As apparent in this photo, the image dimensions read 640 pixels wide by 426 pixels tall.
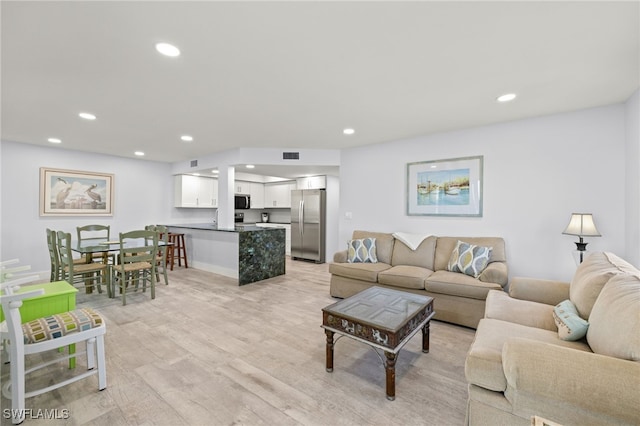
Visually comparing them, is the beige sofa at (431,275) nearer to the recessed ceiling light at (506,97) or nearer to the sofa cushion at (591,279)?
the sofa cushion at (591,279)

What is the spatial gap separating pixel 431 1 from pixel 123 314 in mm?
4175

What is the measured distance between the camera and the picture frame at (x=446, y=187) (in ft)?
12.0

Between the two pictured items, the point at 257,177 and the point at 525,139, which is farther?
the point at 257,177

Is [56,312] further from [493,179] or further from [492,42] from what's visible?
[493,179]

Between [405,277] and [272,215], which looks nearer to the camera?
[405,277]

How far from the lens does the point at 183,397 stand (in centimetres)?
180

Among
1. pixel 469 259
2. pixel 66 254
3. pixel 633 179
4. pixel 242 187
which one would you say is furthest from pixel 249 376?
pixel 242 187

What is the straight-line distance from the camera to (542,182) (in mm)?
3207

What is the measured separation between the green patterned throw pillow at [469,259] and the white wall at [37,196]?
20.8 ft

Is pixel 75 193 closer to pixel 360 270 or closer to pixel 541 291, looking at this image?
pixel 360 270

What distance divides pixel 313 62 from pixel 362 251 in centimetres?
272

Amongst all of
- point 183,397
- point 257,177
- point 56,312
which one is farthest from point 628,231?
point 257,177

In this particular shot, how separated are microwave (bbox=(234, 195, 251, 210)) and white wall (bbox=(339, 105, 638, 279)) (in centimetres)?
462

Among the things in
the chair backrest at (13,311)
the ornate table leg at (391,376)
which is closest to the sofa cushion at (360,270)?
the ornate table leg at (391,376)
